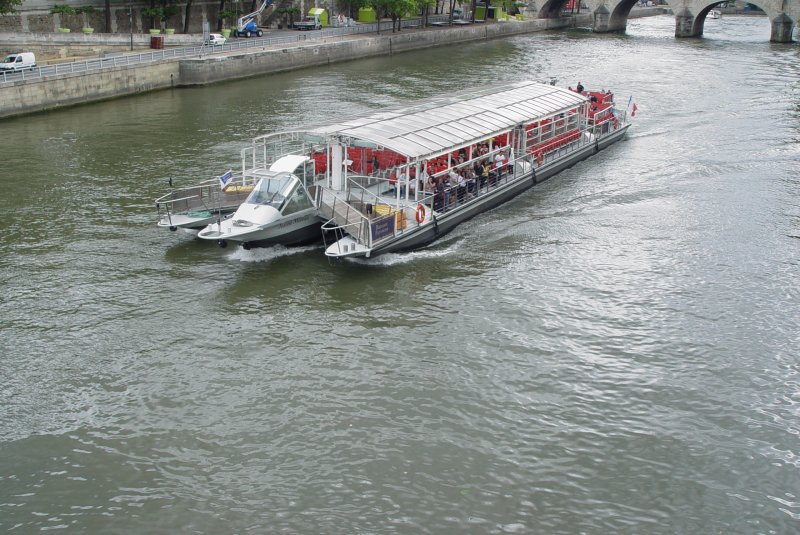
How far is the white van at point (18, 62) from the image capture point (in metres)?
50.4

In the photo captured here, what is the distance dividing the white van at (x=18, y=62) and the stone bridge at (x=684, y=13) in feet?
229

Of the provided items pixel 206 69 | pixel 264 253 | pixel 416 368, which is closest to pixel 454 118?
pixel 264 253

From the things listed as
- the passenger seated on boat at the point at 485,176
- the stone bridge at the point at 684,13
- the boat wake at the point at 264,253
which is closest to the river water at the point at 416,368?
the boat wake at the point at 264,253

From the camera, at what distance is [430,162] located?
30359 mm

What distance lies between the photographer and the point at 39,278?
24.6 metres

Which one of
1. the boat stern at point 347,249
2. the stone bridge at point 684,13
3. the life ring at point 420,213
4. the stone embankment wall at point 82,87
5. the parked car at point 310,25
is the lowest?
the boat stern at point 347,249

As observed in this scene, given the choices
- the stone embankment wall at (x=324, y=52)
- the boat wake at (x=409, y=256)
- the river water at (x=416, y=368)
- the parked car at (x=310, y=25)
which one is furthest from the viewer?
the parked car at (x=310, y=25)

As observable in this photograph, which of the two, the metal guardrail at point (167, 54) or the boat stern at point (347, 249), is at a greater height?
the metal guardrail at point (167, 54)

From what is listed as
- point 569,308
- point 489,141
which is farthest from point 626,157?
point 569,308

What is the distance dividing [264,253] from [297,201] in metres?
1.94

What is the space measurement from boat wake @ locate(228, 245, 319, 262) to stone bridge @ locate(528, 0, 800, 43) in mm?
77583

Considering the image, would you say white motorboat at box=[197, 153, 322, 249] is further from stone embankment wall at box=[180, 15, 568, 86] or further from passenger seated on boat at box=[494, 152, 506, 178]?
stone embankment wall at box=[180, 15, 568, 86]

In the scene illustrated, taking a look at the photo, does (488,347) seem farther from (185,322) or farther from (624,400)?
(185,322)

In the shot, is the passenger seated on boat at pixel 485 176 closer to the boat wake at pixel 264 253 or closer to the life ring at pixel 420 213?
the life ring at pixel 420 213
